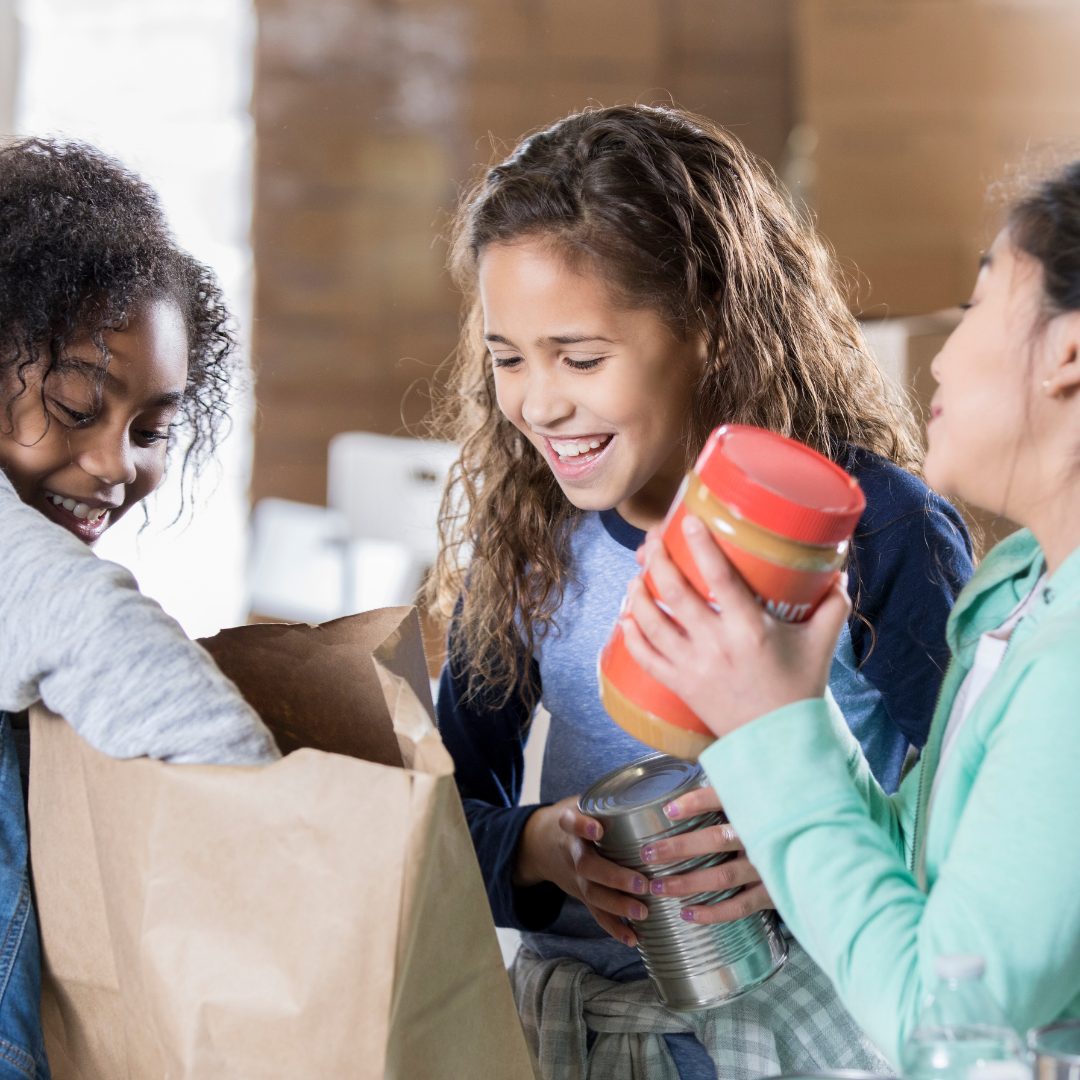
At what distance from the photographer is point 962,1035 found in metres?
0.45

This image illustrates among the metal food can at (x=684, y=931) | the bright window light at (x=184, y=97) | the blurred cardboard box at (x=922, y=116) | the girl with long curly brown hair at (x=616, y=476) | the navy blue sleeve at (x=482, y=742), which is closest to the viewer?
the metal food can at (x=684, y=931)

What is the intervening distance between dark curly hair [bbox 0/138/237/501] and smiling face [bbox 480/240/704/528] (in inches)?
10.5

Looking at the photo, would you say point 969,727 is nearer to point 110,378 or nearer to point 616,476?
point 616,476

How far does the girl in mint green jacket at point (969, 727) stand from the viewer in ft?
1.67

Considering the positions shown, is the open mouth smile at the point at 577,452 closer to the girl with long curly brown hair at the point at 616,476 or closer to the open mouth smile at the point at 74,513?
the girl with long curly brown hair at the point at 616,476

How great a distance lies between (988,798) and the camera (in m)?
0.53

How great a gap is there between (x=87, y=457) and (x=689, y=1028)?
23.7 inches

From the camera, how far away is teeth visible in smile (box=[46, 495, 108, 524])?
31.2 inches

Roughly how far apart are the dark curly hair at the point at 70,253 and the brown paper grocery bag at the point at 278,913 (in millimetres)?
279

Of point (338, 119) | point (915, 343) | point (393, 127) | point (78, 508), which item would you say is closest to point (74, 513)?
point (78, 508)

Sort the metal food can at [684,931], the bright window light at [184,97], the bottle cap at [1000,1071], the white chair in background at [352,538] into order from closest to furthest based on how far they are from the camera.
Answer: the bottle cap at [1000,1071], the metal food can at [684,931], the white chair in background at [352,538], the bright window light at [184,97]

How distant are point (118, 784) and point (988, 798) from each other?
424mm

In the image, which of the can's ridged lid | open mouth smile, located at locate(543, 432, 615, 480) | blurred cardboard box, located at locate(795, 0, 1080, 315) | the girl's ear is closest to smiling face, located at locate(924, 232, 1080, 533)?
the girl's ear

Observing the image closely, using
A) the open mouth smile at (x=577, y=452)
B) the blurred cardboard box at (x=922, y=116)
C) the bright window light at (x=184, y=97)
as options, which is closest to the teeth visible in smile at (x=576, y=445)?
the open mouth smile at (x=577, y=452)
